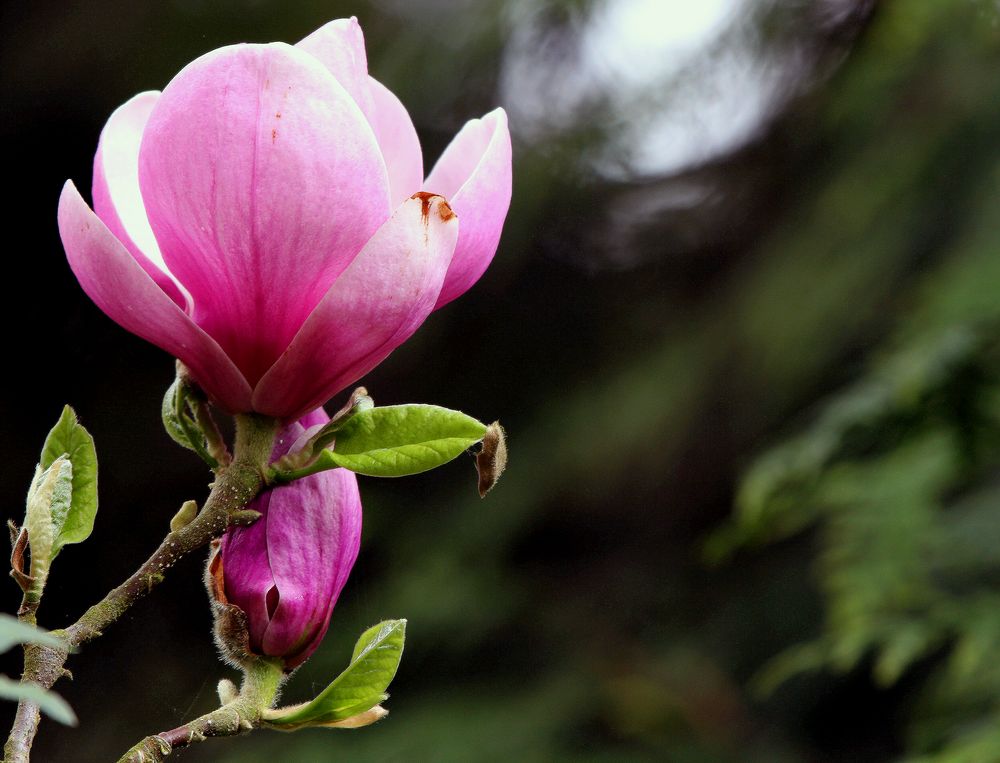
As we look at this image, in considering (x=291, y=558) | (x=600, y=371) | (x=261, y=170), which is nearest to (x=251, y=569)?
(x=291, y=558)

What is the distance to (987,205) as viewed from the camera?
1352 mm

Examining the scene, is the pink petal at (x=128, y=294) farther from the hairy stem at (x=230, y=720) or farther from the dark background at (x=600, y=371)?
the dark background at (x=600, y=371)

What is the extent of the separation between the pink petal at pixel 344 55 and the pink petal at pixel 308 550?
0.36 feet

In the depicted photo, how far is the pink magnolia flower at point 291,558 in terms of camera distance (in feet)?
1.03

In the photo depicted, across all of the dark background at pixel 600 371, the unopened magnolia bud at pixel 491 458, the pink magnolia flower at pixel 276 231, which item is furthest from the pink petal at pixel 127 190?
the dark background at pixel 600 371

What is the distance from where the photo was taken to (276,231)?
0.93 ft

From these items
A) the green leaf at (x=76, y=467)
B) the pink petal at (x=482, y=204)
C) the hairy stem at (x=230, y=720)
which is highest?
the pink petal at (x=482, y=204)

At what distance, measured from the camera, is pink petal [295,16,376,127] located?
0.32 meters

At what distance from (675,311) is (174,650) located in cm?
126

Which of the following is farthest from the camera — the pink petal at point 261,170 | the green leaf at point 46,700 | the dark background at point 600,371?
the dark background at point 600,371

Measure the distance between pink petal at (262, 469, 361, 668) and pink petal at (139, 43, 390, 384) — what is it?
0.06 metres

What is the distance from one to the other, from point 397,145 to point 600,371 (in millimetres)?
1920

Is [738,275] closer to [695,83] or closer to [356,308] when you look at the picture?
[695,83]

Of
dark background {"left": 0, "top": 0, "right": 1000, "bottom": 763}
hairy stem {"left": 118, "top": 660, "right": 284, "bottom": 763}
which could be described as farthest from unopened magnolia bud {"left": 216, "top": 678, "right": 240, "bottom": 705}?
dark background {"left": 0, "top": 0, "right": 1000, "bottom": 763}
